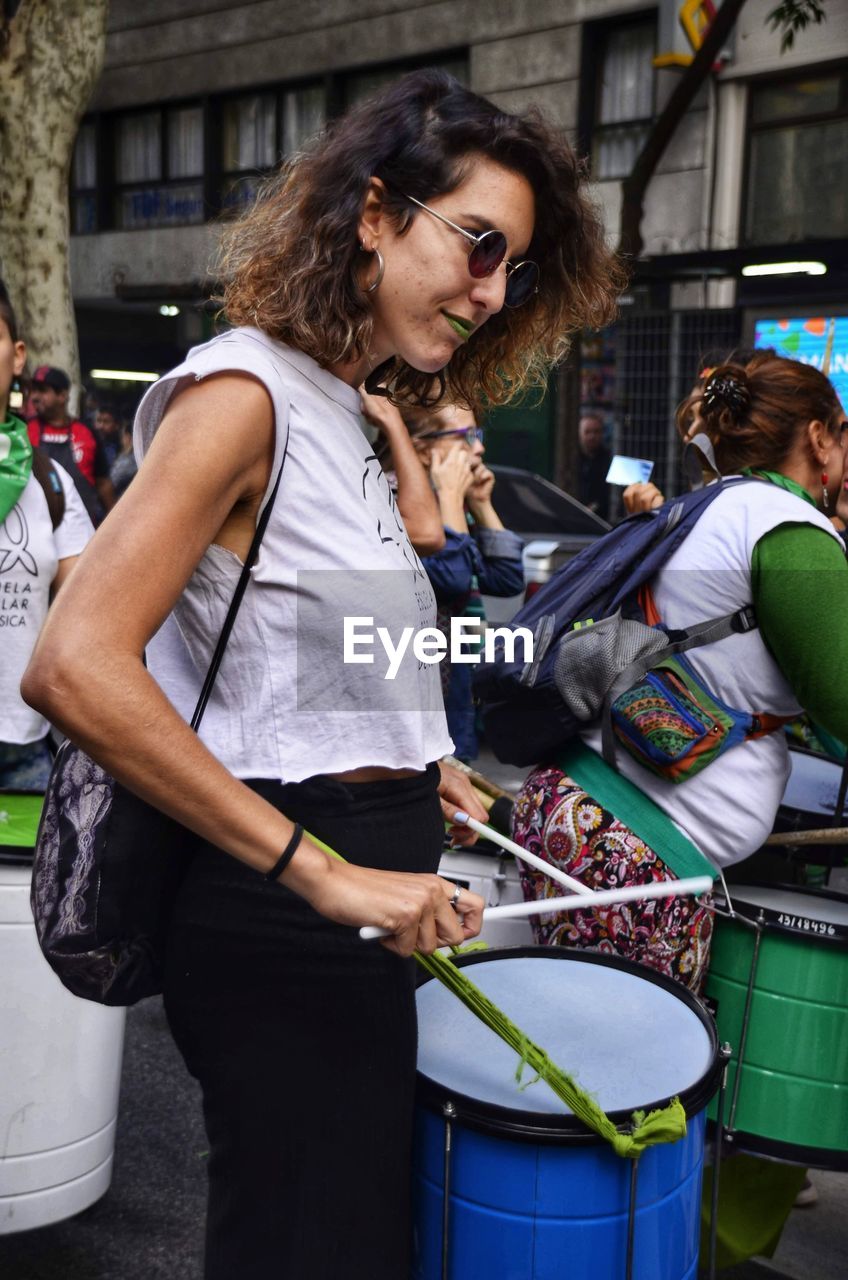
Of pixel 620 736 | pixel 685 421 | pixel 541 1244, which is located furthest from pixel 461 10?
pixel 541 1244

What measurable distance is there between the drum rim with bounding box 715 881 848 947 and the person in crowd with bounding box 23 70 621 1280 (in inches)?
36.9

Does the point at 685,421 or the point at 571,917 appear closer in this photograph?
the point at 571,917

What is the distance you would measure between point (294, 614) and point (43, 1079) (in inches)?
66.8

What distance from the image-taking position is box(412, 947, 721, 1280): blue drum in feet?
5.40

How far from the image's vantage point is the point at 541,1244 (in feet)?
5.39

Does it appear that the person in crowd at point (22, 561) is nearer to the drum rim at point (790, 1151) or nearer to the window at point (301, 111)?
the drum rim at point (790, 1151)

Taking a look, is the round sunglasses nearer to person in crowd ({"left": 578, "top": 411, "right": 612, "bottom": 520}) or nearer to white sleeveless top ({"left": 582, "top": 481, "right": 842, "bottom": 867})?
white sleeveless top ({"left": 582, "top": 481, "right": 842, "bottom": 867})

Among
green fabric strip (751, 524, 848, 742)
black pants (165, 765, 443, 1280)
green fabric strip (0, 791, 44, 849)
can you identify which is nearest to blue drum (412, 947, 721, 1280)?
black pants (165, 765, 443, 1280)

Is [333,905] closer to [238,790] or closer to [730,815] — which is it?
[238,790]

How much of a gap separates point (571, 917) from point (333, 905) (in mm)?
1126

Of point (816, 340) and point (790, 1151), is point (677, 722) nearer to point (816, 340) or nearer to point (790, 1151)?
point (790, 1151)

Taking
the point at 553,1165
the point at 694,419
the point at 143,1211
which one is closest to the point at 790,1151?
the point at 553,1165

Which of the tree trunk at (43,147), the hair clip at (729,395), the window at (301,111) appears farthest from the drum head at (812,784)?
the window at (301,111)

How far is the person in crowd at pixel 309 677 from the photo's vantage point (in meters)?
1.35
